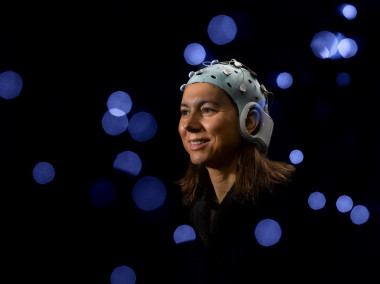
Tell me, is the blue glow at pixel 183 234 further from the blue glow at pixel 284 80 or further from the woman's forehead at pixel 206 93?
the blue glow at pixel 284 80

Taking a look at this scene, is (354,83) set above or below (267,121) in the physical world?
above

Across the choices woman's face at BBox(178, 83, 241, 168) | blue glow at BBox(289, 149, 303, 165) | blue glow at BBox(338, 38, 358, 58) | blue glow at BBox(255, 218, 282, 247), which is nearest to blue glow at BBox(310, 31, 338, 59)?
blue glow at BBox(338, 38, 358, 58)

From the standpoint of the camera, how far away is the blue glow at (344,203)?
180 centimetres

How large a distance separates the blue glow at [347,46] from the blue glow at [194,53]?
2.82 feet

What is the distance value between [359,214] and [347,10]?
1204 mm

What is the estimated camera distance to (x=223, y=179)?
4.49 ft

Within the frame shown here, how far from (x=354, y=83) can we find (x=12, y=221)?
2013 millimetres

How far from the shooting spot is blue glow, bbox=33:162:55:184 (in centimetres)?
141

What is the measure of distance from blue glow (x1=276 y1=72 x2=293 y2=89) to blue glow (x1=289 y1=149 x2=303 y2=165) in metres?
0.38

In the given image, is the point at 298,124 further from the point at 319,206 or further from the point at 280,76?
the point at 319,206

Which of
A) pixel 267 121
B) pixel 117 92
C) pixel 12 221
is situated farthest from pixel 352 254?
pixel 12 221

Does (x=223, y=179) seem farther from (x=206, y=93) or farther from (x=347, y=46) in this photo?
(x=347, y=46)

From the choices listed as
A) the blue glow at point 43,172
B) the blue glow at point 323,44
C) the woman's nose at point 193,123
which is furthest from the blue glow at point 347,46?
the blue glow at point 43,172

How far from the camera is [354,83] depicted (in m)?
2.00
